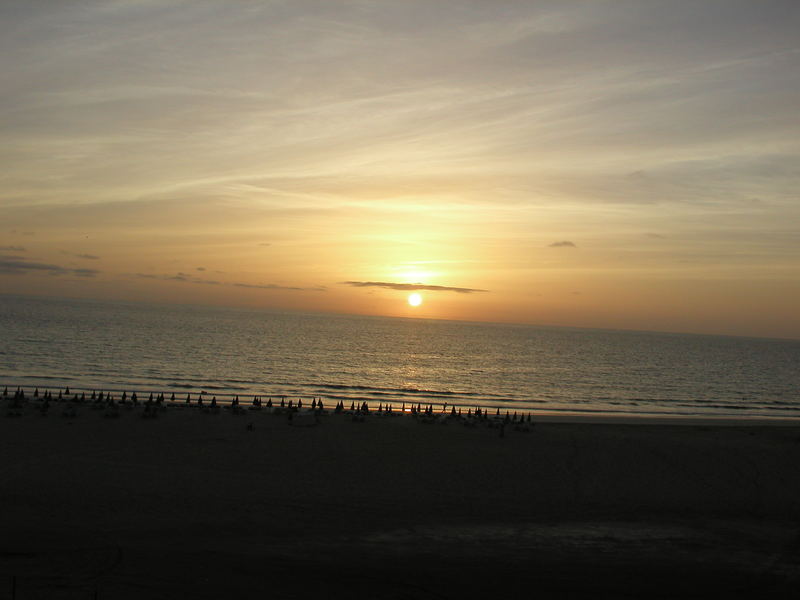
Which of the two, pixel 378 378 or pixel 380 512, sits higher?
pixel 380 512

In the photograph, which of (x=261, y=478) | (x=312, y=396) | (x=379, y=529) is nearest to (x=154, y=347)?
(x=312, y=396)

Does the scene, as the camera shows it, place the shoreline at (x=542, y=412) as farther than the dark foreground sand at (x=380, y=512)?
Yes

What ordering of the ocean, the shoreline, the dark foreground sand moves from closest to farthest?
the dark foreground sand, the shoreline, the ocean

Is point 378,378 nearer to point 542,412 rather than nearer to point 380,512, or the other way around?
point 542,412

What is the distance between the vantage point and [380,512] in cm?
1673

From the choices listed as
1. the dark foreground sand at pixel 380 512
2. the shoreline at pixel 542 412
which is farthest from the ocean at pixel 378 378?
the dark foreground sand at pixel 380 512

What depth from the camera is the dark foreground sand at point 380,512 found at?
12.2 m

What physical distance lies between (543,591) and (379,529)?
4677 millimetres

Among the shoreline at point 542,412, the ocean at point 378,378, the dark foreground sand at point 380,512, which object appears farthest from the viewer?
the ocean at point 378,378

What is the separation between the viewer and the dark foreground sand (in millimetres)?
12195

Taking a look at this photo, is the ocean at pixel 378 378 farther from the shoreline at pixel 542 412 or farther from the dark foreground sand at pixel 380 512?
the dark foreground sand at pixel 380 512

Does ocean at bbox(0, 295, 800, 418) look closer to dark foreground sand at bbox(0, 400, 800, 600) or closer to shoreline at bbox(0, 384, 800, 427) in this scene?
shoreline at bbox(0, 384, 800, 427)

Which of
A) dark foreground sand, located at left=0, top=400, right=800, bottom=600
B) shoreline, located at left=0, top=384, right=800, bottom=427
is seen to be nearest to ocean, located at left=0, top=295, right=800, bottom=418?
shoreline, located at left=0, top=384, right=800, bottom=427

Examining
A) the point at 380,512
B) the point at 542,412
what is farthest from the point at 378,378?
the point at 380,512
